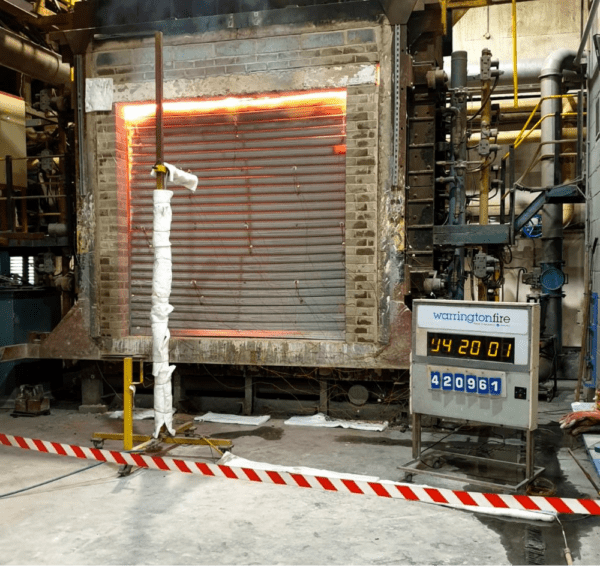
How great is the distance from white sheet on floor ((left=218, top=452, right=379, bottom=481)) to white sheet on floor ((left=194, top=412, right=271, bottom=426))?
5.64 ft

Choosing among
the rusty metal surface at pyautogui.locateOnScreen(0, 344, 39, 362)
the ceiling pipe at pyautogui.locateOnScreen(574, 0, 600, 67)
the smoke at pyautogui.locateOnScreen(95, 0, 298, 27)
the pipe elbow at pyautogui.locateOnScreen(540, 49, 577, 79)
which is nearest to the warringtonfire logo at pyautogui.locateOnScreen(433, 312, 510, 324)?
the smoke at pyautogui.locateOnScreen(95, 0, 298, 27)

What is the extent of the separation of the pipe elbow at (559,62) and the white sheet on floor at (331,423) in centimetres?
793

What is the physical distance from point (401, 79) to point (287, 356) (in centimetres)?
422

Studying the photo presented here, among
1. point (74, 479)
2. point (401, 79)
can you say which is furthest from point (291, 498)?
point (401, 79)

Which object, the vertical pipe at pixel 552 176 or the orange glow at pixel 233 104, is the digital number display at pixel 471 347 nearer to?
the orange glow at pixel 233 104

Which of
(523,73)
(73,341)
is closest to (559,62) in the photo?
(523,73)

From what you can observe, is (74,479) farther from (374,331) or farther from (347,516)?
(374,331)

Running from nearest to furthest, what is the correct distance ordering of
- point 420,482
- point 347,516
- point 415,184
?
point 347,516, point 420,482, point 415,184

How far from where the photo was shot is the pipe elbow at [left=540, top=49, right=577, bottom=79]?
12727 millimetres

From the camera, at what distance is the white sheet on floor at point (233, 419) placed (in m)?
9.31

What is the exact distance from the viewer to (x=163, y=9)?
32.6 feet

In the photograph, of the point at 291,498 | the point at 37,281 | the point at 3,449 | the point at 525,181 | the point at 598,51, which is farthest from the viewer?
the point at 525,181

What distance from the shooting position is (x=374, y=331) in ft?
30.3

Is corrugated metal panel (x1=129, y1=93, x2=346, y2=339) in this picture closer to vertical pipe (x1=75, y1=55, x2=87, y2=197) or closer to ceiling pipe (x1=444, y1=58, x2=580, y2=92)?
vertical pipe (x1=75, y1=55, x2=87, y2=197)
